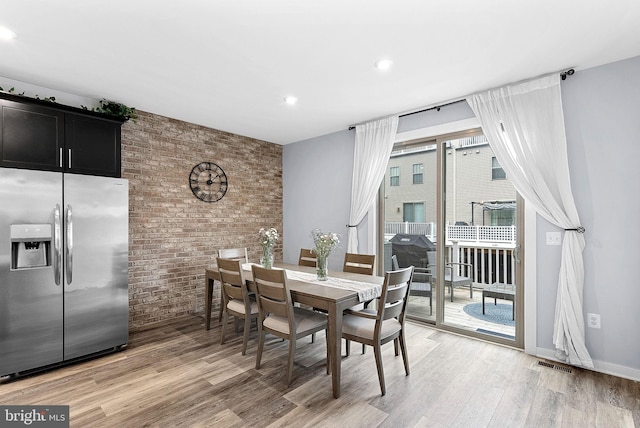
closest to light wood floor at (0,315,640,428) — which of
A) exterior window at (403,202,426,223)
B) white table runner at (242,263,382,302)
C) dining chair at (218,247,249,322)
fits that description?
white table runner at (242,263,382,302)

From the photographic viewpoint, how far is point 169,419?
2.13 metres

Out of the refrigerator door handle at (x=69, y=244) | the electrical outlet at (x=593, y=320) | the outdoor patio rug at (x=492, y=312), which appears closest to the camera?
the electrical outlet at (x=593, y=320)

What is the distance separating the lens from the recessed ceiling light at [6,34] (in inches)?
87.6

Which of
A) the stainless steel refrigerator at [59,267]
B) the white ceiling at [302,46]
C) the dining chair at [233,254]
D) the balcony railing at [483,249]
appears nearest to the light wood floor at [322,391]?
the stainless steel refrigerator at [59,267]

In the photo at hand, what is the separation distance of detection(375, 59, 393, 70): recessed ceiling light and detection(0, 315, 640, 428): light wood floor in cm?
274

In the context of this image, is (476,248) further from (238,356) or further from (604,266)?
(238,356)

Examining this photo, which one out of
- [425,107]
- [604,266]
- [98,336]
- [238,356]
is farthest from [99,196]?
[604,266]

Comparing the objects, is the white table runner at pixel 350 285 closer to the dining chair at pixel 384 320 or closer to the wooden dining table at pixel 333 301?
the wooden dining table at pixel 333 301

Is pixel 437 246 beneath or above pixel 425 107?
beneath

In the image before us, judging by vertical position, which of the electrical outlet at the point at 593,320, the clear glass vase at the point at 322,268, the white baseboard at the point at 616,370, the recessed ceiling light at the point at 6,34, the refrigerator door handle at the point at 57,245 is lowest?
the white baseboard at the point at 616,370

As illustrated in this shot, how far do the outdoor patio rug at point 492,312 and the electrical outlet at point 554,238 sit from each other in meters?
0.94

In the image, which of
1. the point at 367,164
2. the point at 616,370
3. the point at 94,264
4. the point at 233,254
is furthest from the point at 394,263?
the point at 94,264

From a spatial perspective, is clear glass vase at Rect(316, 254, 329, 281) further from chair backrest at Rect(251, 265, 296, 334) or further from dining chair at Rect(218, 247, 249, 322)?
dining chair at Rect(218, 247, 249, 322)

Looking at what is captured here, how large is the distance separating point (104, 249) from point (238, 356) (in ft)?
5.67
